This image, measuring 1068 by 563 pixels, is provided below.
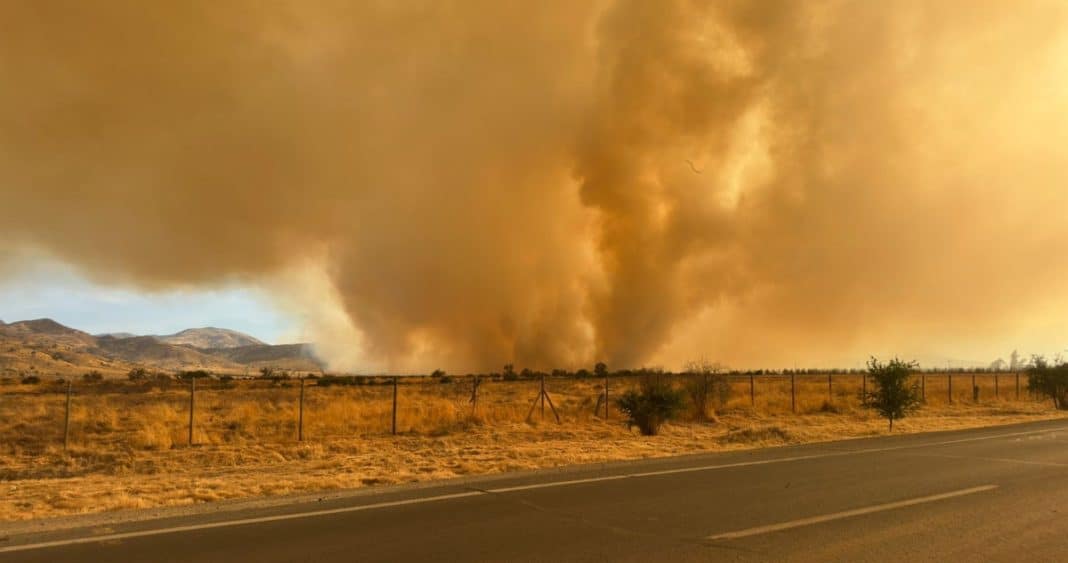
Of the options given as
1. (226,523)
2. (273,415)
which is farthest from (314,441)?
(226,523)

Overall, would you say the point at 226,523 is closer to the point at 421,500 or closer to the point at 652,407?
the point at 421,500

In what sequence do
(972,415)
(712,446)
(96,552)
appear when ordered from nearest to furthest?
(96,552)
(712,446)
(972,415)

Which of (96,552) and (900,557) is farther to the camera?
(96,552)

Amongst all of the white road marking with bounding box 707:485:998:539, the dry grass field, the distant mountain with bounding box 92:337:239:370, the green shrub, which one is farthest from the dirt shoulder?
the distant mountain with bounding box 92:337:239:370

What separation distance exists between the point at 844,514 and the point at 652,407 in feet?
40.6

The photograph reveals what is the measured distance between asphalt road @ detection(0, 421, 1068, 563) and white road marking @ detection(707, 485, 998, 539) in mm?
21

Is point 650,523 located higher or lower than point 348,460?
higher

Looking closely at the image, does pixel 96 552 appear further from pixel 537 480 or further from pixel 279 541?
pixel 537 480

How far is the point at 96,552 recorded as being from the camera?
20.0ft

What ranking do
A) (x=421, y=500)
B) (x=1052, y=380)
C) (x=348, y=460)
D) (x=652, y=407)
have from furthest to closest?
(x=1052, y=380) < (x=652, y=407) < (x=348, y=460) < (x=421, y=500)

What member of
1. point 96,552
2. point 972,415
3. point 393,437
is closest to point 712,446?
point 393,437

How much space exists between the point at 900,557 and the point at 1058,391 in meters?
32.6

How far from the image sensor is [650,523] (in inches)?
281

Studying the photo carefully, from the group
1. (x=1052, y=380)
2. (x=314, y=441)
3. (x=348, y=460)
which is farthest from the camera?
(x=1052, y=380)
